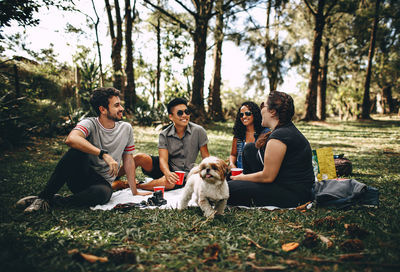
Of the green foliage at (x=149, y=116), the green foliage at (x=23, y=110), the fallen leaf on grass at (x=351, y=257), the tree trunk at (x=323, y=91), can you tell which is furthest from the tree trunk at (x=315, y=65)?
the fallen leaf on grass at (x=351, y=257)

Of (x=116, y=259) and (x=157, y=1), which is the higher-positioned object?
(x=157, y=1)

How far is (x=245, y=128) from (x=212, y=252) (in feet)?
9.45

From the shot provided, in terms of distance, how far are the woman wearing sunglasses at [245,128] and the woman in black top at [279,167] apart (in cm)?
111

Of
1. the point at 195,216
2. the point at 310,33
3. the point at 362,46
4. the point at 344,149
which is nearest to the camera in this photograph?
the point at 195,216

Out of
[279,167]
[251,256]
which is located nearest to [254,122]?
[279,167]

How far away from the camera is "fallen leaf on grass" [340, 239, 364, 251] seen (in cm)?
203

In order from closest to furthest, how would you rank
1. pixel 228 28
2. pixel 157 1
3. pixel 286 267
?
1. pixel 286 267
2. pixel 157 1
3. pixel 228 28

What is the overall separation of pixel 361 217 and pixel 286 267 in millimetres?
1418

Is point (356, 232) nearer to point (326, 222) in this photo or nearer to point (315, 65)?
point (326, 222)

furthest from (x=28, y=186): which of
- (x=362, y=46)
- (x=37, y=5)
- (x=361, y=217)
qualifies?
(x=362, y=46)

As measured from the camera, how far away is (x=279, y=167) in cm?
305

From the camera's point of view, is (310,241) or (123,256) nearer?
(123,256)

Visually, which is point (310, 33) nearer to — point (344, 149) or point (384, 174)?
point (344, 149)

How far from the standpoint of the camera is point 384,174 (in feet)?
16.7
